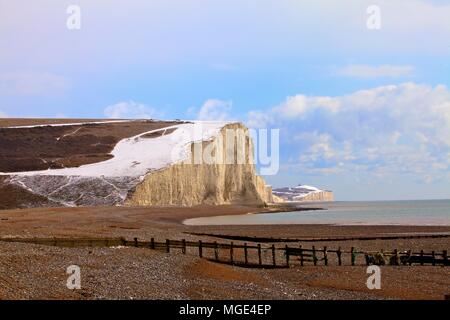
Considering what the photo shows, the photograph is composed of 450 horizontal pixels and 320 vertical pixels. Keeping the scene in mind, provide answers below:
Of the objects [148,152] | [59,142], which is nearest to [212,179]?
[148,152]

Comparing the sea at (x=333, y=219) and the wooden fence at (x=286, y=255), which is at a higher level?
the wooden fence at (x=286, y=255)

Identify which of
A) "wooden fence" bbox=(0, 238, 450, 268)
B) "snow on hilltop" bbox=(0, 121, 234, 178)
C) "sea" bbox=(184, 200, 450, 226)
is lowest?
"sea" bbox=(184, 200, 450, 226)

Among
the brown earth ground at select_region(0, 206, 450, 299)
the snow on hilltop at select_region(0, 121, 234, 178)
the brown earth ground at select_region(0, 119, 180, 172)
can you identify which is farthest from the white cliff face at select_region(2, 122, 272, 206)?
the brown earth ground at select_region(0, 206, 450, 299)

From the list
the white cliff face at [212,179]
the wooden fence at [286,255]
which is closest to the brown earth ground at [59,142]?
the white cliff face at [212,179]

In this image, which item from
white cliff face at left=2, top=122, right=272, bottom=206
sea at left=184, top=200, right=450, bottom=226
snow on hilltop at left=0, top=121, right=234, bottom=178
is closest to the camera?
sea at left=184, top=200, right=450, bottom=226

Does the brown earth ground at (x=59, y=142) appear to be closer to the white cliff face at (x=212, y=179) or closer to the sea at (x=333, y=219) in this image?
the white cliff face at (x=212, y=179)

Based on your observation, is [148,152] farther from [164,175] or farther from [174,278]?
[174,278]

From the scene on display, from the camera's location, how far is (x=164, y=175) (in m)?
94.6

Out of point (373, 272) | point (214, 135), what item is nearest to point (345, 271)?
point (373, 272)

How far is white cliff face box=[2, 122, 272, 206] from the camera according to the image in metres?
83.4

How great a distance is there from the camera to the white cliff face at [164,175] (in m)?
83.4

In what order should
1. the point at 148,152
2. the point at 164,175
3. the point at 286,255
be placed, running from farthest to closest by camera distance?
the point at 148,152 < the point at 164,175 < the point at 286,255

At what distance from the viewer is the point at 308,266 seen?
2581 cm

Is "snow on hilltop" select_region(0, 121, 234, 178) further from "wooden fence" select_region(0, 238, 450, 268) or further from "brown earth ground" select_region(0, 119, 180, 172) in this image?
"wooden fence" select_region(0, 238, 450, 268)
